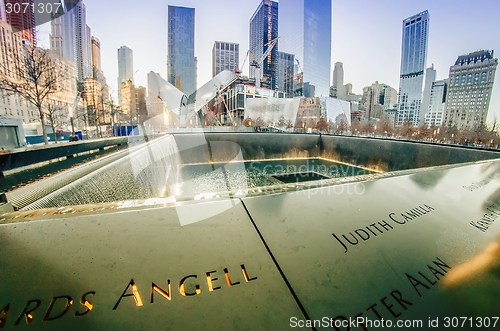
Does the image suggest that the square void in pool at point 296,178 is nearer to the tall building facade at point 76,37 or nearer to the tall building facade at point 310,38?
the tall building facade at point 310,38

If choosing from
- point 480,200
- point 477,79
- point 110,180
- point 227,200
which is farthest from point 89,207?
point 477,79

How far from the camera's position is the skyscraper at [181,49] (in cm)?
12300

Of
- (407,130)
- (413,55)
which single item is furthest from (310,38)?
(407,130)

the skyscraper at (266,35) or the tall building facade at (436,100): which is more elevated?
the skyscraper at (266,35)

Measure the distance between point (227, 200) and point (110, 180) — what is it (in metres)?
2.73

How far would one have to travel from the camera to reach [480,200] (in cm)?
251

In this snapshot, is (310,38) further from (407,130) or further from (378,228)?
(378,228)

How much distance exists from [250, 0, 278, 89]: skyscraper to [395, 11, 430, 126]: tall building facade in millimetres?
63751

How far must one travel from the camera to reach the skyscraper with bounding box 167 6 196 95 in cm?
12300

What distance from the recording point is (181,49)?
124000mm

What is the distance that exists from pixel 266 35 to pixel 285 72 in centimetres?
2581

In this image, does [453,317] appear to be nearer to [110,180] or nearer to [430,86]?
[110,180]

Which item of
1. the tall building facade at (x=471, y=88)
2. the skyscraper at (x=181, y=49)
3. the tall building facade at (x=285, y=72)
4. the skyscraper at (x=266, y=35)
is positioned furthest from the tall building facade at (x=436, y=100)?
the skyscraper at (x=181, y=49)

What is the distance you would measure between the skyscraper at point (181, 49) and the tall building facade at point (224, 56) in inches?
560
